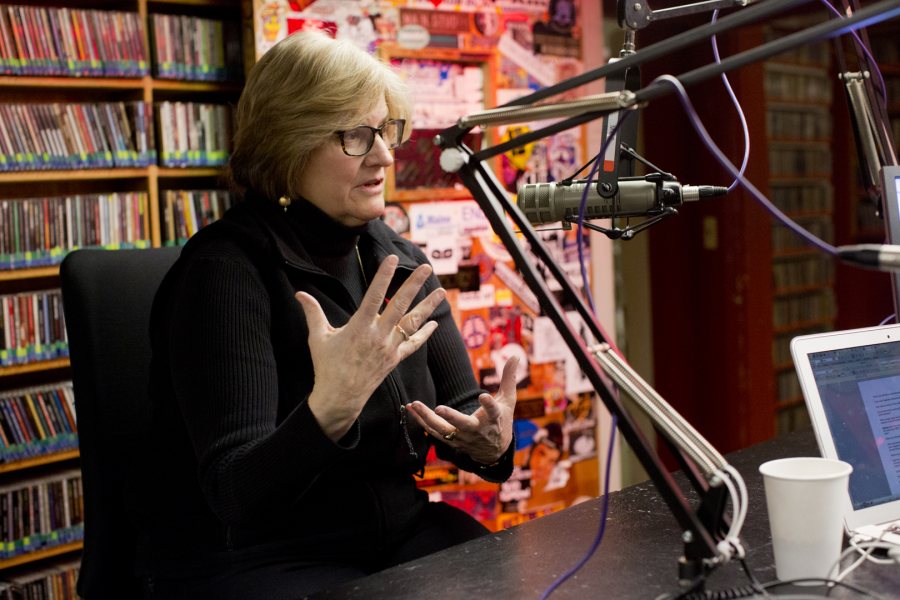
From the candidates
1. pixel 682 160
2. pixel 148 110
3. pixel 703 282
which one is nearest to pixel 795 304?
pixel 703 282

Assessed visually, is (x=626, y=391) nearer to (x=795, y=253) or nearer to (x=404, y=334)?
(x=404, y=334)

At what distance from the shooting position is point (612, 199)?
1.13 meters

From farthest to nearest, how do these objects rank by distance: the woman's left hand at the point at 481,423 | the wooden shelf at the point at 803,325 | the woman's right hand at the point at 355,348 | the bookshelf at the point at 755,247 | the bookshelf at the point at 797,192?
the wooden shelf at the point at 803,325, the bookshelf at the point at 797,192, the bookshelf at the point at 755,247, the woman's left hand at the point at 481,423, the woman's right hand at the point at 355,348

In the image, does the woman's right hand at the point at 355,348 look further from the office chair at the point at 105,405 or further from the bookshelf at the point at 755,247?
the bookshelf at the point at 755,247

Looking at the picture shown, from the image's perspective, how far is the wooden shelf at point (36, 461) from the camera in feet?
8.82

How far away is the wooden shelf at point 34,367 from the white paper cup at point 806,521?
92.9 inches

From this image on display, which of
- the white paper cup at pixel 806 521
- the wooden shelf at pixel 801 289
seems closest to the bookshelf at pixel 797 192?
the wooden shelf at pixel 801 289

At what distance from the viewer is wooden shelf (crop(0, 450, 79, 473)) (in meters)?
2.69

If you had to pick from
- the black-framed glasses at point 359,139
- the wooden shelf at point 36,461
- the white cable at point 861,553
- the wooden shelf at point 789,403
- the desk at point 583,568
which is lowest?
the wooden shelf at point 789,403

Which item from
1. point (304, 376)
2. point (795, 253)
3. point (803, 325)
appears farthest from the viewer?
point (803, 325)

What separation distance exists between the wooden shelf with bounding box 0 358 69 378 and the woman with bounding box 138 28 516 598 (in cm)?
135

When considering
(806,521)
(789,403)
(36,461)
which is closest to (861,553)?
(806,521)

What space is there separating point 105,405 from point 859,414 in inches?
44.2

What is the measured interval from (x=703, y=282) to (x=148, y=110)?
2.63m
